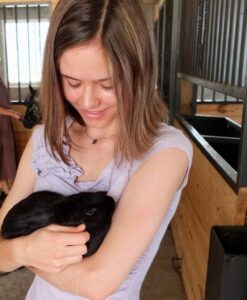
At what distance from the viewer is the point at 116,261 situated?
60 cm

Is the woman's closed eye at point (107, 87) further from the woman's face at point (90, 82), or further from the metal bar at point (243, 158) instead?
the metal bar at point (243, 158)

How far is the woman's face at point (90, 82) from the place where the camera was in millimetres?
603

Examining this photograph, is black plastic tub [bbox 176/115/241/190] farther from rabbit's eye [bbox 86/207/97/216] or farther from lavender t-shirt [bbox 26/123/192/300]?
rabbit's eye [bbox 86/207/97/216]

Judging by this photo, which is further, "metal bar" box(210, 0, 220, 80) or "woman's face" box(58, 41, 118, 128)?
"metal bar" box(210, 0, 220, 80)

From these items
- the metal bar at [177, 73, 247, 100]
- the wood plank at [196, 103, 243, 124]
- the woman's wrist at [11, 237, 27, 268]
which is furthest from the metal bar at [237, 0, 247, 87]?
the wood plank at [196, 103, 243, 124]

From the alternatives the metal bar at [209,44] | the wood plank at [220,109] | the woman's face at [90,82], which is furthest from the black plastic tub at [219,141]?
the wood plank at [220,109]

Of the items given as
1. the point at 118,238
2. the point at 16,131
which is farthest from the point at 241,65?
the point at 16,131

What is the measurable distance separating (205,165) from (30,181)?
78 centimetres

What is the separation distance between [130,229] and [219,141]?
1.06 m

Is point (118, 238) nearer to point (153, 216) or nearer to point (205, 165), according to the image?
point (153, 216)

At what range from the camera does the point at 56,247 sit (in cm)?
60

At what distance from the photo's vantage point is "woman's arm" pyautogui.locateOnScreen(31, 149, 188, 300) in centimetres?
60

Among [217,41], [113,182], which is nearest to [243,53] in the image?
[217,41]

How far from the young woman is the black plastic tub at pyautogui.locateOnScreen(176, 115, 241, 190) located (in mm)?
374
